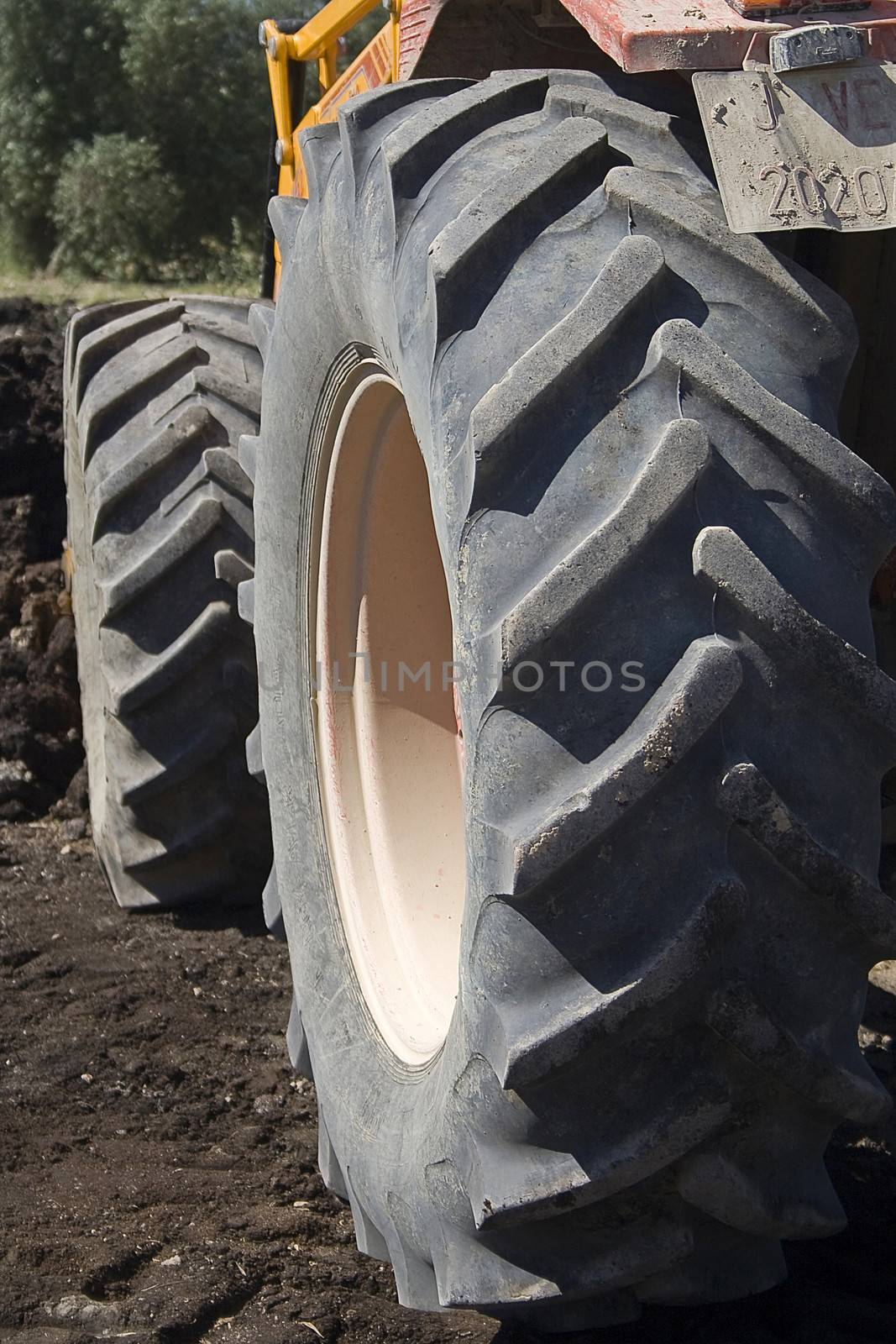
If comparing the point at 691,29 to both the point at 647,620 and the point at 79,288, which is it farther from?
the point at 79,288

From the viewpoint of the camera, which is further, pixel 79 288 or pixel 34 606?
pixel 79 288

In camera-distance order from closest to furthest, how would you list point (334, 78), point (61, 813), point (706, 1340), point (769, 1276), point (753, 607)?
point (753, 607) → point (769, 1276) → point (706, 1340) → point (334, 78) → point (61, 813)

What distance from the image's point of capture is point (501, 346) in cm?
150

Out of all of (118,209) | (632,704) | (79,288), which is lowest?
(79,288)

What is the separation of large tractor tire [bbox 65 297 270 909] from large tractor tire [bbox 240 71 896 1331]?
167 centimetres

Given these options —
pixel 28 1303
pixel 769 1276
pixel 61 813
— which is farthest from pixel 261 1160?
pixel 61 813

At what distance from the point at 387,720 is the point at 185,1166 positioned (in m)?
0.83

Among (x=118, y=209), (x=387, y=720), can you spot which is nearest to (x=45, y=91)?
(x=118, y=209)

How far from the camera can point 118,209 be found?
1819 centimetres

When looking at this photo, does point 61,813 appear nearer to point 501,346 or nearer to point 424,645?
point 424,645

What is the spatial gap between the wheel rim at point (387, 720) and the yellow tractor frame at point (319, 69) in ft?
3.03

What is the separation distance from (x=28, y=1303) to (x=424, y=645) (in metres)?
1.17

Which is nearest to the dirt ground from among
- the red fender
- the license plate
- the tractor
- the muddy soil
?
the muddy soil

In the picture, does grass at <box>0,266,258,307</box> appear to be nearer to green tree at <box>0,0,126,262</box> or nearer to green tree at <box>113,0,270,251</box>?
green tree at <box>0,0,126,262</box>
